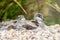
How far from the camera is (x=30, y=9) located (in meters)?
4.61

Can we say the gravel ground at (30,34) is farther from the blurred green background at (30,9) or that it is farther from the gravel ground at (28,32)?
the blurred green background at (30,9)

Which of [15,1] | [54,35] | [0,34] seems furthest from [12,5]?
[54,35]

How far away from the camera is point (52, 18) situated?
15.3ft

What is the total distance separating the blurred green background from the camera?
4387 mm

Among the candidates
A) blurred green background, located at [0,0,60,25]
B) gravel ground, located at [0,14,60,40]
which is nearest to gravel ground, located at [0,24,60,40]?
gravel ground, located at [0,14,60,40]

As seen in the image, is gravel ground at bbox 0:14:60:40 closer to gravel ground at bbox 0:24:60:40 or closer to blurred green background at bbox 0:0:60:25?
gravel ground at bbox 0:24:60:40

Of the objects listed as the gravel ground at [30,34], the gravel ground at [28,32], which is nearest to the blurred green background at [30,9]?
the gravel ground at [28,32]

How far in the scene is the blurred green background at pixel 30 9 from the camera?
4.39 m

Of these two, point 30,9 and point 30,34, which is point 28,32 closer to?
point 30,34

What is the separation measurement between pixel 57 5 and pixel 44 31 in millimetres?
1424

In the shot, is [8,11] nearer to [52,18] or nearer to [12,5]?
[12,5]

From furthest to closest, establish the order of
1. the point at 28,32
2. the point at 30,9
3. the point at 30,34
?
the point at 30,9 → the point at 28,32 → the point at 30,34

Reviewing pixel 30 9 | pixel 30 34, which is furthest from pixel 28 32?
pixel 30 9

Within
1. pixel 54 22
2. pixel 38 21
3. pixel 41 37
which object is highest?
pixel 54 22
